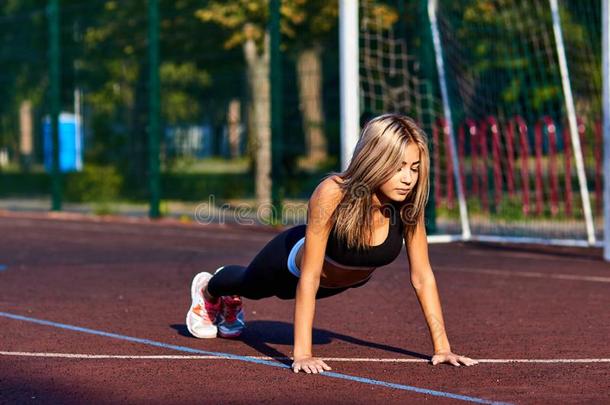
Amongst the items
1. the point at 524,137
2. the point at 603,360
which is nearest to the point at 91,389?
the point at 603,360

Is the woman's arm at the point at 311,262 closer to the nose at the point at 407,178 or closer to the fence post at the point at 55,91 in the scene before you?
the nose at the point at 407,178

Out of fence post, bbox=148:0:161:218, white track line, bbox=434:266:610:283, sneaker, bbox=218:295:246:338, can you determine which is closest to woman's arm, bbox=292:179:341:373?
sneaker, bbox=218:295:246:338

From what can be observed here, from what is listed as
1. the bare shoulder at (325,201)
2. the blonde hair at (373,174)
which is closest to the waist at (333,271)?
the blonde hair at (373,174)

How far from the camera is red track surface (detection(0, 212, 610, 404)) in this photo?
208 inches

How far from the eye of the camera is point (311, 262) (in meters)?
5.73

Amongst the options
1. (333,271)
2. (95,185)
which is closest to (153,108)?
(95,185)

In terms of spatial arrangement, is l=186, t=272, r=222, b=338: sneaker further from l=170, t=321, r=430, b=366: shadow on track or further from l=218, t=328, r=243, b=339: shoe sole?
l=170, t=321, r=430, b=366: shadow on track

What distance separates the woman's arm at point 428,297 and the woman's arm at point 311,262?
21.0 inches

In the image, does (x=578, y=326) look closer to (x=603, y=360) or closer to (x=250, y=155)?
(x=603, y=360)

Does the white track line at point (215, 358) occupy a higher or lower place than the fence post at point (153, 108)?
lower

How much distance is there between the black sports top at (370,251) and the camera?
583cm

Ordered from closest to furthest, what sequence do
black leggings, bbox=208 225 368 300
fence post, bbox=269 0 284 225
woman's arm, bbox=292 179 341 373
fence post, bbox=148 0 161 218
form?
woman's arm, bbox=292 179 341 373
black leggings, bbox=208 225 368 300
fence post, bbox=269 0 284 225
fence post, bbox=148 0 161 218

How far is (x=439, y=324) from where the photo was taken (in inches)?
232

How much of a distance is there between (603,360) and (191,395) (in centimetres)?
224
